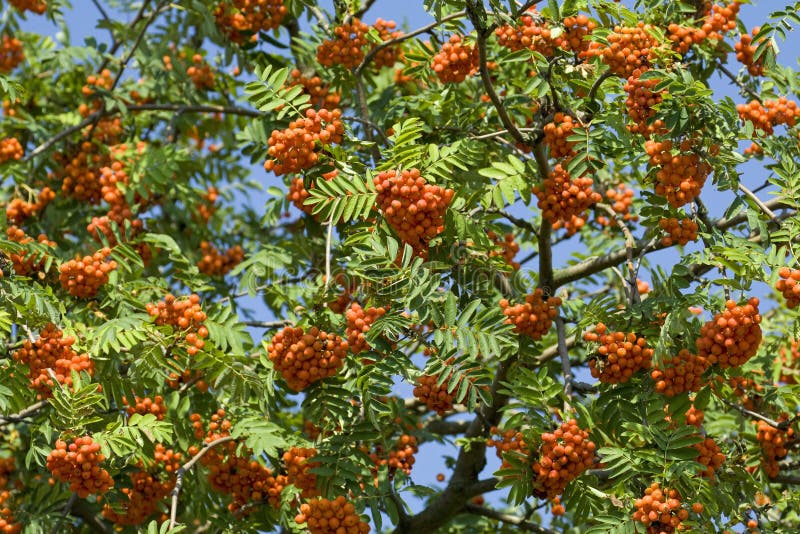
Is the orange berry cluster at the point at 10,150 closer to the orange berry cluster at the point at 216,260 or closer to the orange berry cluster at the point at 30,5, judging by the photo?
the orange berry cluster at the point at 30,5

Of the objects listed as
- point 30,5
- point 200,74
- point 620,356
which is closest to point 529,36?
point 620,356

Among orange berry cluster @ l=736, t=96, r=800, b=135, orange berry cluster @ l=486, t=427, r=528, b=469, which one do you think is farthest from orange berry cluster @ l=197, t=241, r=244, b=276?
orange berry cluster @ l=736, t=96, r=800, b=135

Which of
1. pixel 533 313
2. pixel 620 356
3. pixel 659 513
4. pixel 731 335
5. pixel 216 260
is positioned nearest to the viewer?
pixel 659 513

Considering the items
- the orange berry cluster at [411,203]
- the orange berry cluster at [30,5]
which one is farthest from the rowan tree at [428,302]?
the orange berry cluster at [30,5]

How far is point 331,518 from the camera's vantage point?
589 cm

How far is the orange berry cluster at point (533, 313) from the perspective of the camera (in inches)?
263

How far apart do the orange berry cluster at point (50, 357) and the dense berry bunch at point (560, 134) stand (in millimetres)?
2964

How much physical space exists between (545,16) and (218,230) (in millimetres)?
4531

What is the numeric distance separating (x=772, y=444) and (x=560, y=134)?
249 centimetres

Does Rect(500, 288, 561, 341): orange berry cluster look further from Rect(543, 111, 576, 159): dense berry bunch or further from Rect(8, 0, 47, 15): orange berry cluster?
Rect(8, 0, 47, 15): orange berry cluster

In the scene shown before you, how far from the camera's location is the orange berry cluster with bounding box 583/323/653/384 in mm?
6008

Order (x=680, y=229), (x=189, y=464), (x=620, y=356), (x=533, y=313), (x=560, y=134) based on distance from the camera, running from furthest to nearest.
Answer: (x=189, y=464), (x=533, y=313), (x=560, y=134), (x=680, y=229), (x=620, y=356)

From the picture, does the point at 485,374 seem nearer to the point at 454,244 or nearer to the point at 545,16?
the point at 454,244

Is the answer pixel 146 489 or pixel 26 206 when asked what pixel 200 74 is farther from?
pixel 146 489
